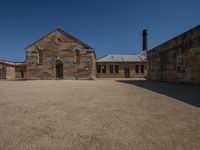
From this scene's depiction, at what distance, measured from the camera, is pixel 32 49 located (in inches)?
843

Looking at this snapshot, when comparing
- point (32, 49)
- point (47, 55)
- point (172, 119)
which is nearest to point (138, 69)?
point (47, 55)

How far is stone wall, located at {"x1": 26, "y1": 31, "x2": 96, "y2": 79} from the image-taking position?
68.9 feet

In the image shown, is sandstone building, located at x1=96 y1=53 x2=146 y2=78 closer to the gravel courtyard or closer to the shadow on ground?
the shadow on ground

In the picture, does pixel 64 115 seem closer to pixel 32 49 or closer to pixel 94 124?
pixel 94 124

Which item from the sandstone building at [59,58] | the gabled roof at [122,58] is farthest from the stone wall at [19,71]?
the gabled roof at [122,58]

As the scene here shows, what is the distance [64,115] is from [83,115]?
551mm

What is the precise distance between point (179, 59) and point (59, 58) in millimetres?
16363

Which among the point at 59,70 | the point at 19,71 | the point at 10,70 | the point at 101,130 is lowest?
the point at 101,130

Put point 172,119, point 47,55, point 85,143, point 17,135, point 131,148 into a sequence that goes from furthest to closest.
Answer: point 47,55, point 172,119, point 17,135, point 85,143, point 131,148

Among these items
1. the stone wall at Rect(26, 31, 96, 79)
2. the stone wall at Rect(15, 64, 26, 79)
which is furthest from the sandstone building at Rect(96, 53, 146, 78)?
the stone wall at Rect(15, 64, 26, 79)

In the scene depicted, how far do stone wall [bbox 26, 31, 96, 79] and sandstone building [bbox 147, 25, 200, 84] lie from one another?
10.0m

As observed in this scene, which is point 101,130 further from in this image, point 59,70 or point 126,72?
point 126,72

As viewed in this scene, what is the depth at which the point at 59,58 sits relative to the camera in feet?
69.0

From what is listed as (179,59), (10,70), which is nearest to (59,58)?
(179,59)
